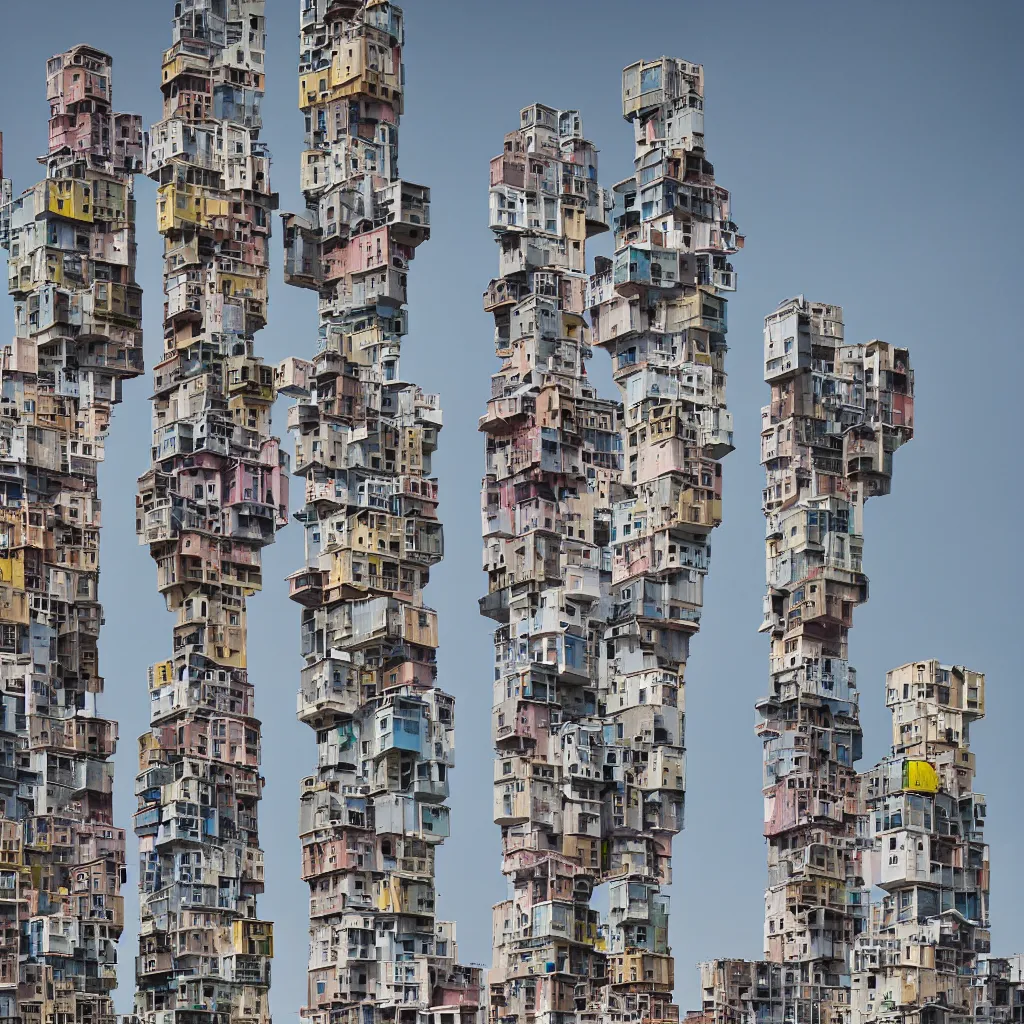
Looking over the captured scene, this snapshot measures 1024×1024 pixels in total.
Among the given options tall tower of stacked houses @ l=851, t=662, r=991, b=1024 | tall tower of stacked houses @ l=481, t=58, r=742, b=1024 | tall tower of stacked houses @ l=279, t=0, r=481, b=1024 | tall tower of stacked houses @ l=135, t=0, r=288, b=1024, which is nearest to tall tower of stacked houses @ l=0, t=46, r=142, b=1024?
tall tower of stacked houses @ l=135, t=0, r=288, b=1024

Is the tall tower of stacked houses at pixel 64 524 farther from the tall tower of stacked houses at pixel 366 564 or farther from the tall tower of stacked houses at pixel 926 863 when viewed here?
the tall tower of stacked houses at pixel 926 863

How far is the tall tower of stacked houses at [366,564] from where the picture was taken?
7094 centimetres

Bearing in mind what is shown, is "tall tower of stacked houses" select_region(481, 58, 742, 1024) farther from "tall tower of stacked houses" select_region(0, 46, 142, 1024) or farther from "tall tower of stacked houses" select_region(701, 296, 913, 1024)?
"tall tower of stacked houses" select_region(0, 46, 142, 1024)

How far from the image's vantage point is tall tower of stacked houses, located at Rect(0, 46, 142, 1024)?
238 feet

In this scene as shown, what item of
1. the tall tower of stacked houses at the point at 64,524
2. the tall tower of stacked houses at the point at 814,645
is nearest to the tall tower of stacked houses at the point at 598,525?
the tall tower of stacked houses at the point at 814,645

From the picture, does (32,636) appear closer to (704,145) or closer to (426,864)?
(426,864)

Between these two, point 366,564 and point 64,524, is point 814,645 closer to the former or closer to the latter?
point 366,564

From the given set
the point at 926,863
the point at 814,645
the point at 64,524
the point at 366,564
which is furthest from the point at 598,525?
the point at 64,524

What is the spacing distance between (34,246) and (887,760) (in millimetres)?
14892

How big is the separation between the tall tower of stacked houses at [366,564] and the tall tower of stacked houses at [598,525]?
48.7 inches

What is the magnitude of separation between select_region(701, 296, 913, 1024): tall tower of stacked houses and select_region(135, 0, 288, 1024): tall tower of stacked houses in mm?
7206

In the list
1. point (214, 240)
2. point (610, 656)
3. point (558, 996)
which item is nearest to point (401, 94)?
point (214, 240)

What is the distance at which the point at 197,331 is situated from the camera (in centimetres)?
7538

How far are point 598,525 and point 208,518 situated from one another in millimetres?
5747
